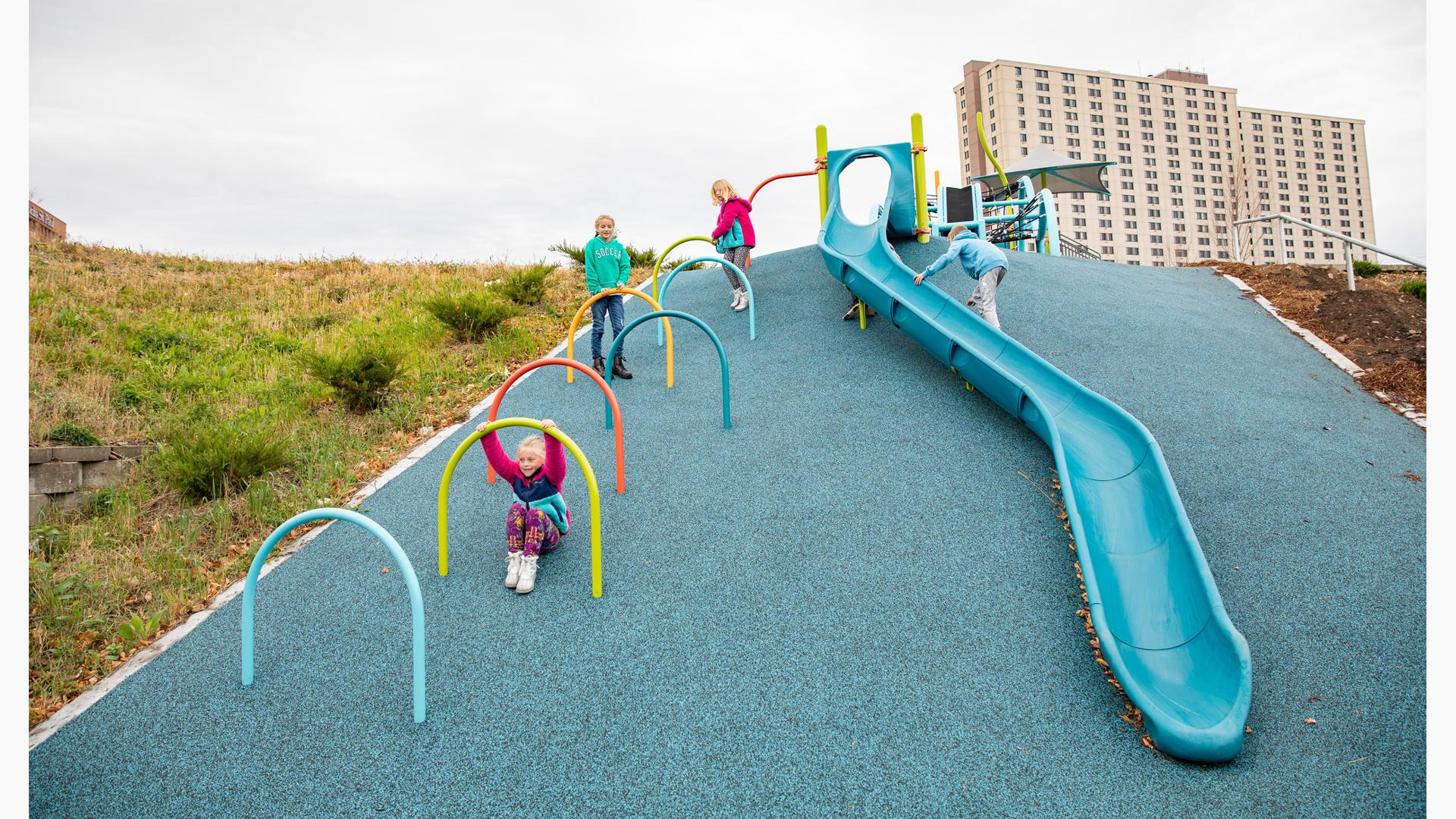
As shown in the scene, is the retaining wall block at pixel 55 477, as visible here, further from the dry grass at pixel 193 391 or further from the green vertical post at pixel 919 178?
the green vertical post at pixel 919 178

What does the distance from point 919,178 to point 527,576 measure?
8208 millimetres

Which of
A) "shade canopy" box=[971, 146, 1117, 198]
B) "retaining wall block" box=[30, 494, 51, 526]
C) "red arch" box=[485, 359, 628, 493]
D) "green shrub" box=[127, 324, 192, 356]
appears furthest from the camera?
"shade canopy" box=[971, 146, 1117, 198]

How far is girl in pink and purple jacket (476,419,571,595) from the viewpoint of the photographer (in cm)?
422

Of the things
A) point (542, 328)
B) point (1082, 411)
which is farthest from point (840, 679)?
point (542, 328)

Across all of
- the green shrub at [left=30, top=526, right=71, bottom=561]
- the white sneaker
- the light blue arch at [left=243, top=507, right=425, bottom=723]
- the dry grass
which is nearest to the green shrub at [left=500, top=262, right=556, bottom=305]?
the dry grass

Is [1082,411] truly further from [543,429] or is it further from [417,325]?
[417,325]

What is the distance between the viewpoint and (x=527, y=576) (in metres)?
4.14

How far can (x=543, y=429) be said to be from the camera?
157 inches

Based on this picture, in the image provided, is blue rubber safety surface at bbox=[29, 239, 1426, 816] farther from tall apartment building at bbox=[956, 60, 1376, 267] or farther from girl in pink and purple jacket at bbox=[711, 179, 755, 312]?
tall apartment building at bbox=[956, 60, 1376, 267]

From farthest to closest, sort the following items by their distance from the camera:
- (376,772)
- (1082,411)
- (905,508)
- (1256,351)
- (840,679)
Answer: (1256,351)
(1082,411)
(905,508)
(840,679)
(376,772)

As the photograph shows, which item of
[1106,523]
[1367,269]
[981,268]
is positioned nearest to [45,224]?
[981,268]

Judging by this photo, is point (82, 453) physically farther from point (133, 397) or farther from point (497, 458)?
point (497, 458)

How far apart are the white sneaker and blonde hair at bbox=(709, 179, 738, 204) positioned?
588cm

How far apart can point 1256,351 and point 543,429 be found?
24.6ft
